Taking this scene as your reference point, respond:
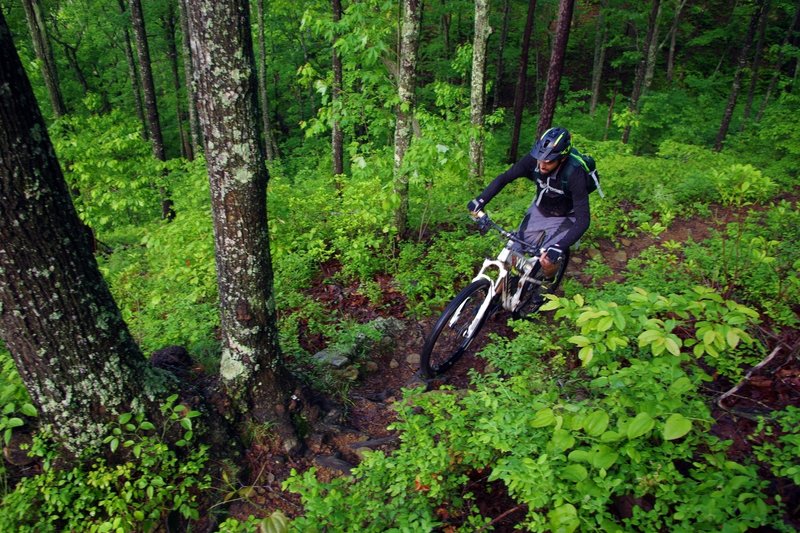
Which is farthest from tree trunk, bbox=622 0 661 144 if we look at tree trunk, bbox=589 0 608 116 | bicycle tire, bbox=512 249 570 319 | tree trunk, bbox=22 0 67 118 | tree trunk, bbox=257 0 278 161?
tree trunk, bbox=22 0 67 118

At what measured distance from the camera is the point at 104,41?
2131 cm

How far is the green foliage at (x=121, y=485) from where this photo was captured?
2.84 metres

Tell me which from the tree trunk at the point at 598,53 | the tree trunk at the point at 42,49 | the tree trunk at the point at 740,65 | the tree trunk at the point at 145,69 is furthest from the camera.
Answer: the tree trunk at the point at 598,53

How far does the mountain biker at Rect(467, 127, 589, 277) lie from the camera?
450cm

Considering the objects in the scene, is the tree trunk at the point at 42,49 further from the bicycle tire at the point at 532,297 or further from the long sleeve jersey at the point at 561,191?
the bicycle tire at the point at 532,297

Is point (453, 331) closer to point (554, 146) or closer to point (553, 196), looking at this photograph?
point (553, 196)

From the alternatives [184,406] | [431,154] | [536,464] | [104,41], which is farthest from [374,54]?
[104,41]

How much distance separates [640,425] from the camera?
7.22 feet

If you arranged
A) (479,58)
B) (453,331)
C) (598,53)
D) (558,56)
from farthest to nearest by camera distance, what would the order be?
1. (598,53)
2. (479,58)
3. (558,56)
4. (453,331)

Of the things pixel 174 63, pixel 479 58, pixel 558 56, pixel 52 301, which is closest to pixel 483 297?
pixel 52 301

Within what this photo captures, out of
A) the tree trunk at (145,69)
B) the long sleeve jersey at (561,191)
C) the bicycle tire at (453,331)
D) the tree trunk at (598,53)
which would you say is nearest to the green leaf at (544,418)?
the bicycle tire at (453,331)

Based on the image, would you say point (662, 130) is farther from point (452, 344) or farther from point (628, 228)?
point (452, 344)

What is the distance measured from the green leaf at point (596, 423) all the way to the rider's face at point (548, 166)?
9.93 feet

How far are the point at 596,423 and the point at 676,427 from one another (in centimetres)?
37
